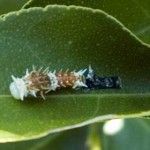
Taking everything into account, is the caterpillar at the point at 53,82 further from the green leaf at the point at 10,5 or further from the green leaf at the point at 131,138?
the green leaf at the point at 131,138

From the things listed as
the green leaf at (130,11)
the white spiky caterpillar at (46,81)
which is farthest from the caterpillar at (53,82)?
the green leaf at (130,11)

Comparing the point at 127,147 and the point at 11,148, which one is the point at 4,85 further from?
the point at 127,147

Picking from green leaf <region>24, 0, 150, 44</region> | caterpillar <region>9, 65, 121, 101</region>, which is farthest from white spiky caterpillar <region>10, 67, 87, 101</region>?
green leaf <region>24, 0, 150, 44</region>

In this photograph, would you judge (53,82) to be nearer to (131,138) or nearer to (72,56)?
(72,56)

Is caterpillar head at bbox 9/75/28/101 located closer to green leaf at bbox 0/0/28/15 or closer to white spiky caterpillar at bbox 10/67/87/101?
white spiky caterpillar at bbox 10/67/87/101

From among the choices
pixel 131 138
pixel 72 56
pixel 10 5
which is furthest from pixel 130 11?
pixel 131 138

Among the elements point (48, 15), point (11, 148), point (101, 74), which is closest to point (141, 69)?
point (101, 74)
